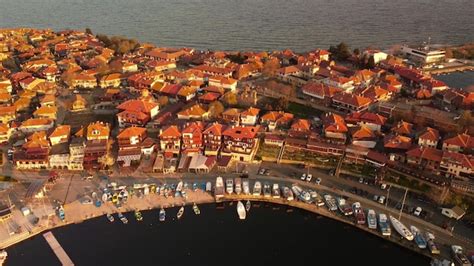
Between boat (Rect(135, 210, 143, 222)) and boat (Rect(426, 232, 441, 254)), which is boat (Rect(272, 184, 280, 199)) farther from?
boat (Rect(426, 232, 441, 254))

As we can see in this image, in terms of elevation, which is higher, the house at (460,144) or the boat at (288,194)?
the house at (460,144)

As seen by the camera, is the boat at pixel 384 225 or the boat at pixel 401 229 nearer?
the boat at pixel 401 229

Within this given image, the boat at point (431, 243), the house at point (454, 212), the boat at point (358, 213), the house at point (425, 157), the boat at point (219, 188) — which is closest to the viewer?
the boat at point (431, 243)

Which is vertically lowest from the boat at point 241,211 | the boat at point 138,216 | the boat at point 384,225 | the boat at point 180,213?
the boat at point 138,216

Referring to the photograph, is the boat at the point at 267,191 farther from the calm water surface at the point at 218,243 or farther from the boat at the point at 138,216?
the boat at the point at 138,216

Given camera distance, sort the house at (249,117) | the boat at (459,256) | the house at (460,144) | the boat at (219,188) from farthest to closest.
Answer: the house at (249,117) < the house at (460,144) < the boat at (219,188) < the boat at (459,256)

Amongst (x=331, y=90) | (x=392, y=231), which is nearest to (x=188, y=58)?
(x=331, y=90)

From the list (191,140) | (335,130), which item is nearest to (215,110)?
(191,140)

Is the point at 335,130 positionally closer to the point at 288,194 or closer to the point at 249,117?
the point at 249,117

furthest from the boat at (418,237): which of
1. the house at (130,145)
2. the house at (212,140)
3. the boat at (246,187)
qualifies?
the house at (130,145)
